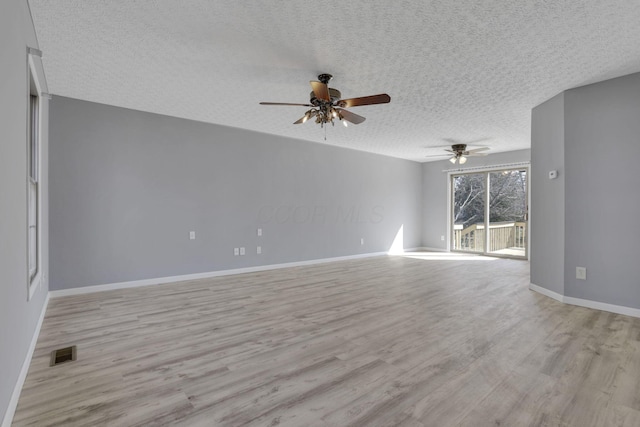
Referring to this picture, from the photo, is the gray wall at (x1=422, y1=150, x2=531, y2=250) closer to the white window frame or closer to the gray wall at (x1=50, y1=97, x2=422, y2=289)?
the gray wall at (x1=50, y1=97, x2=422, y2=289)

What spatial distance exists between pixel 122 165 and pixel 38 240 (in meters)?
1.63

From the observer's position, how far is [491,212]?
7402 mm

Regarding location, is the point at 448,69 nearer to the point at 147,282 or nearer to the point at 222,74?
the point at 222,74

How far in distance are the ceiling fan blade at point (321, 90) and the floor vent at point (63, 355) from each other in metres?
2.85

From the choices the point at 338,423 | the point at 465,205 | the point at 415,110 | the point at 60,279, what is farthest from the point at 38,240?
the point at 465,205

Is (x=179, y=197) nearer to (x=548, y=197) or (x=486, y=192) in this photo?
(x=548, y=197)

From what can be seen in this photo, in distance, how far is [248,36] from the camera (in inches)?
98.3

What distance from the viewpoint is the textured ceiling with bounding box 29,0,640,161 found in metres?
2.18

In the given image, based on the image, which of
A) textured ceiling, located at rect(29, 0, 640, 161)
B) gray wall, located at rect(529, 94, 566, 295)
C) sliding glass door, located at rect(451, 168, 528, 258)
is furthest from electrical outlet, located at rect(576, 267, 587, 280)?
sliding glass door, located at rect(451, 168, 528, 258)

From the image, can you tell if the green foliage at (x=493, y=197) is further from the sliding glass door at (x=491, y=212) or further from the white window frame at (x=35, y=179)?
the white window frame at (x=35, y=179)

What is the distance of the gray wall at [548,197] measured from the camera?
3.65 metres

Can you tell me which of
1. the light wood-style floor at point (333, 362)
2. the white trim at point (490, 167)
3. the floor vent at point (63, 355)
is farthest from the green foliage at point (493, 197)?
the floor vent at point (63, 355)

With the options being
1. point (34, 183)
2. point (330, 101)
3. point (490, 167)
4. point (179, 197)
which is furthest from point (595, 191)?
point (34, 183)

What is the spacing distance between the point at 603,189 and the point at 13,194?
5.02 m
